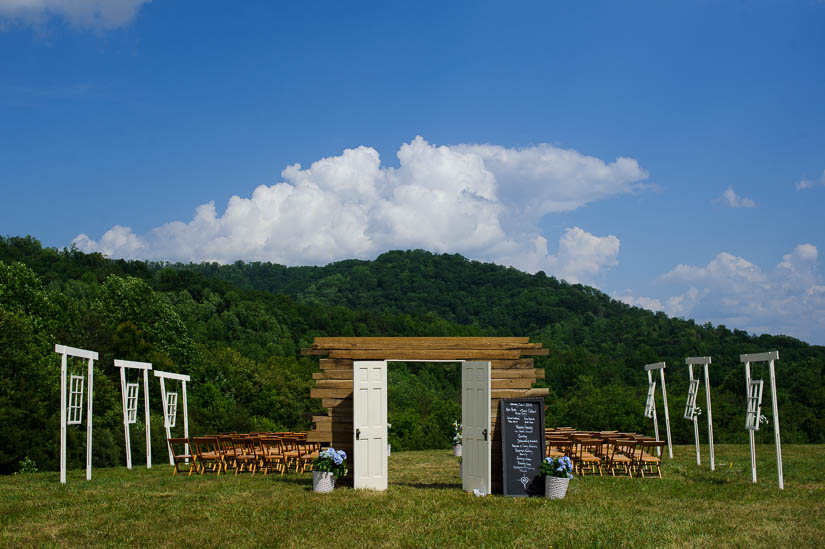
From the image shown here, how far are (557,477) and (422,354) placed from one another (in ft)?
9.38

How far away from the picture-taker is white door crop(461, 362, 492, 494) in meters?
10.6

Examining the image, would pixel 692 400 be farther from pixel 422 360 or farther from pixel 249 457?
pixel 249 457

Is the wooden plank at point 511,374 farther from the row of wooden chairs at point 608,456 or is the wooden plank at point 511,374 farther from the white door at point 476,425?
the row of wooden chairs at point 608,456

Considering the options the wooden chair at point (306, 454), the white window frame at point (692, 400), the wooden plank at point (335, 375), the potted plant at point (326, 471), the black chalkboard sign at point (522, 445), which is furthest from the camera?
the white window frame at point (692, 400)

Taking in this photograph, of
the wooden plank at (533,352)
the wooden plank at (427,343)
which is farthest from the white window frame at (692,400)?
the wooden plank at (427,343)

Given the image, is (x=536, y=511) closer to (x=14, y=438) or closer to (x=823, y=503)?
(x=823, y=503)

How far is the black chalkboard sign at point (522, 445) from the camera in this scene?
417 inches

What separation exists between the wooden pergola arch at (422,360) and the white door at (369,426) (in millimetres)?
553

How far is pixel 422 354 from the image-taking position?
11492 millimetres

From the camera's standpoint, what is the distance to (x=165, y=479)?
12.8 meters

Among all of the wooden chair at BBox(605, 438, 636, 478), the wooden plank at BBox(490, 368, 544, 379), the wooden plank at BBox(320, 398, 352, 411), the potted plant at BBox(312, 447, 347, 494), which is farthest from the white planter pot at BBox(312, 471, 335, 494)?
the wooden chair at BBox(605, 438, 636, 478)

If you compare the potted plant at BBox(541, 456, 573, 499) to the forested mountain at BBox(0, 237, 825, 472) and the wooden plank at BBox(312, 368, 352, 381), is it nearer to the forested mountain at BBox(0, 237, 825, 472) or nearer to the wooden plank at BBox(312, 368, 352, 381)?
the wooden plank at BBox(312, 368, 352, 381)

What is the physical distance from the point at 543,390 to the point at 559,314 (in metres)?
55.7

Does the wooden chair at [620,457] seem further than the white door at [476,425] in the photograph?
Yes
